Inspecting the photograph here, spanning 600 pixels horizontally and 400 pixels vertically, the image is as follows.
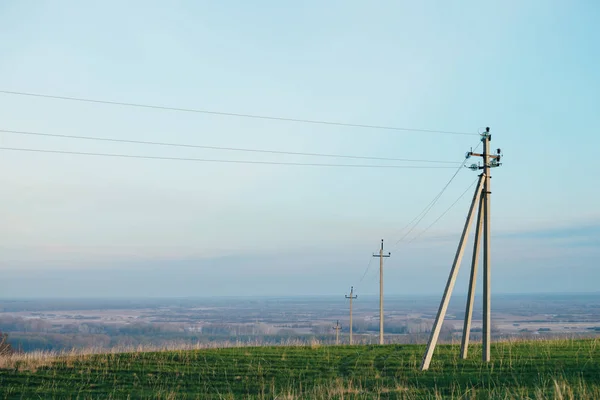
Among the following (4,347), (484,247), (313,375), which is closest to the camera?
(313,375)

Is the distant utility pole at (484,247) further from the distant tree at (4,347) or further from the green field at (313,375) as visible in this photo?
the distant tree at (4,347)

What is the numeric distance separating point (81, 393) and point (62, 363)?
527 centimetres

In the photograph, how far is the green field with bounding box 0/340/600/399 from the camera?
12805 millimetres

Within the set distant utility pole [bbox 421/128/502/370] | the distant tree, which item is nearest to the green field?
distant utility pole [bbox 421/128/502/370]

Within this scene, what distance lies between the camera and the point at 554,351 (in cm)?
1950

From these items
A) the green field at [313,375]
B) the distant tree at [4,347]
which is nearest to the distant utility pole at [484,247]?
the green field at [313,375]

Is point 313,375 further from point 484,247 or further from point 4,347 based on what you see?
point 4,347

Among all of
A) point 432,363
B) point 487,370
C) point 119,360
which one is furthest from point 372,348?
point 119,360

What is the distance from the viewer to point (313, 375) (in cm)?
1595

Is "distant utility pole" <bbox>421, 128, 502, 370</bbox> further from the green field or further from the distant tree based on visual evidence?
the distant tree

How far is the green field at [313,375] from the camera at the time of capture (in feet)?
42.0

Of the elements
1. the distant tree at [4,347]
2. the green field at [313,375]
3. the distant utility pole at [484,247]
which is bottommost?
the distant tree at [4,347]

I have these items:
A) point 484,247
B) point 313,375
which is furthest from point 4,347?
point 484,247

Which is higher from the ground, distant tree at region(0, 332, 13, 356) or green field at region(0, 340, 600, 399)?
green field at region(0, 340, 600, 399)
